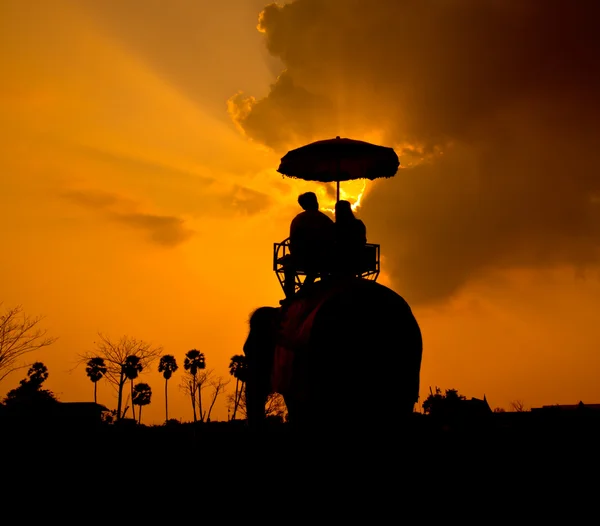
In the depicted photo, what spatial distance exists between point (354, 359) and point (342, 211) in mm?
3283

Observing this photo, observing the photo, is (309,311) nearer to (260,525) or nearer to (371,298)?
(371,298)

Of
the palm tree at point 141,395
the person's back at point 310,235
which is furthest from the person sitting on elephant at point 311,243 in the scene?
the palm tree at point 141,395

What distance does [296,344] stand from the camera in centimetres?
957

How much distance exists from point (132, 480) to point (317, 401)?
18.7 ft

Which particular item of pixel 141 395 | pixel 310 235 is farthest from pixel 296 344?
pixel 141 395

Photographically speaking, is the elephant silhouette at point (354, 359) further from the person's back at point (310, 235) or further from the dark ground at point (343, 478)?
the person's back at point (310, 235)

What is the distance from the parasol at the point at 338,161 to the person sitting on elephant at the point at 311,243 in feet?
4.18

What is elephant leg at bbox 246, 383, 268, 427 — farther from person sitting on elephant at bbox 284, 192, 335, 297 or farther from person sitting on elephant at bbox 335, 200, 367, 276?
person sitting on elephant at bbox 335, 200, 367, 276

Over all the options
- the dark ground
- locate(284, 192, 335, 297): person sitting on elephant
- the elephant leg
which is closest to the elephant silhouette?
the dark ground

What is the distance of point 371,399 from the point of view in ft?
28.9

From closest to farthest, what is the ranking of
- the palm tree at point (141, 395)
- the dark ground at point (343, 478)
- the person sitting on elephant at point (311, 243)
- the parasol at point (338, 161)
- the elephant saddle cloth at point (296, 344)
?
the dark ground at point (343, 478) → the elephant saddle cloth at point (296, 344) → the person sitting on elephant at point (311, 243) → the parasol at point (338, 161) → the palm tree at point (141, 395)

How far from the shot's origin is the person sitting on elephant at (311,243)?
11.5m

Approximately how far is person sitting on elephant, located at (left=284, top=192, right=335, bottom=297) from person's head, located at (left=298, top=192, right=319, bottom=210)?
0.21m

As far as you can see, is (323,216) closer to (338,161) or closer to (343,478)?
(338,161)
